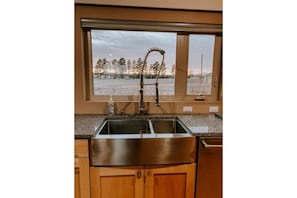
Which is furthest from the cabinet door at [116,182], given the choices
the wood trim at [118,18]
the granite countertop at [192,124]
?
the wood trim at [118,18]

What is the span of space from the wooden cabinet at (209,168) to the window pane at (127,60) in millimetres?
851

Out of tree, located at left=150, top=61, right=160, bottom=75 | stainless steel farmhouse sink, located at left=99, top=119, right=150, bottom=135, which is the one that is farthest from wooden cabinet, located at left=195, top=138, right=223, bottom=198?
tree, located at left=150, top=61, right=160, bottom=75

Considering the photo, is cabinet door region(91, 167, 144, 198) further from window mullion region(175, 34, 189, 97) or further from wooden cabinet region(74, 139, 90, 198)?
window mullion region(175, 34, 189, 97)

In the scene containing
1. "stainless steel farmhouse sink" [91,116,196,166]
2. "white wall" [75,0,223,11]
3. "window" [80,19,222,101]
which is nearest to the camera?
"stainless steel farmhouse sink" [91,116,196,166]

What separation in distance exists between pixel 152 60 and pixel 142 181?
3.95ft

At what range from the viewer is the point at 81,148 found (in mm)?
1255

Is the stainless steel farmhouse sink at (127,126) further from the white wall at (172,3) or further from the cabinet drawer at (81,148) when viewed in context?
the white wall at (172,3)

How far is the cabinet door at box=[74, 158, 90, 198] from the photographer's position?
126 cm

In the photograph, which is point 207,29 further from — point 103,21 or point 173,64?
point 103,21

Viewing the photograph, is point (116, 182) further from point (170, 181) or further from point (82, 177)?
point (170, 181)

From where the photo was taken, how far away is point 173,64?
6.46 feet

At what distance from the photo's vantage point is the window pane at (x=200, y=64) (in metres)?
1.97

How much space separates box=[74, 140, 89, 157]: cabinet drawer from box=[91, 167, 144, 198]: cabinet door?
124mm

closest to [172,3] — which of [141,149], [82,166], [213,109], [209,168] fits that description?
[213,109]
